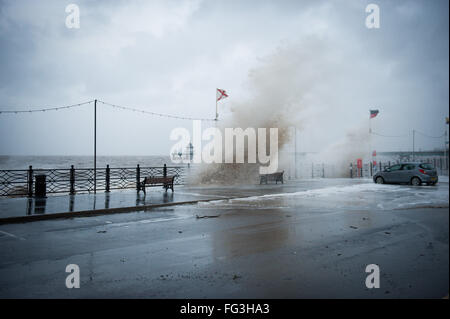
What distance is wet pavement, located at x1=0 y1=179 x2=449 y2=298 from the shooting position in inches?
183

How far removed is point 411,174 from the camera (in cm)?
2281

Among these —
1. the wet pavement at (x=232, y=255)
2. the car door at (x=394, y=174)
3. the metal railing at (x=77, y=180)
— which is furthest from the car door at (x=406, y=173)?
the metal railing at (x=77, y=180)

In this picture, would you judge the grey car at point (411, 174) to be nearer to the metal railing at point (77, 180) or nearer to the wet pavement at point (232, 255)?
the wet pavement at point (232, 255)

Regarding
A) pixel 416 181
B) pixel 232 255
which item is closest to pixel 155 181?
Result: pixel 232 255

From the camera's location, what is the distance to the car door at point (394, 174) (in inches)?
936

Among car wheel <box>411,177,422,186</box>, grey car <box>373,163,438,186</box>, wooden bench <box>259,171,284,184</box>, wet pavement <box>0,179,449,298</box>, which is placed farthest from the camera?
wooden bench <box>259,171,284,184</box>

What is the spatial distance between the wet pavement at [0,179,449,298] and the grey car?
12778mm

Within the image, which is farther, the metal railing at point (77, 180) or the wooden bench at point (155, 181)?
the wooden bench at point (155, 181)

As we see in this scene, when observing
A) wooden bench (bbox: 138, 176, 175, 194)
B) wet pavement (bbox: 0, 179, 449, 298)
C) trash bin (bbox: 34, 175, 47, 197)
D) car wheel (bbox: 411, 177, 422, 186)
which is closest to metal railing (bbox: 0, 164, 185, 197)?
trash bin (bbox: 34, 175, 47, 197)

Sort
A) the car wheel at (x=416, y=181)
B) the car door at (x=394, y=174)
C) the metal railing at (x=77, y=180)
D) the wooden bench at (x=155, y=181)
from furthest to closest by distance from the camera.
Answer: the car door at (x=394, y=174)
the car wheel at (x=416, y=181)
the wooden bench at (x=155, y=181)
the metal railing at (x=77, y=180)

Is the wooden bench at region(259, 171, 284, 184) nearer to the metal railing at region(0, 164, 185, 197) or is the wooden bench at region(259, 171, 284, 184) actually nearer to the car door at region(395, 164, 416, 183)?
the metal railing at region(0, 164, 185, 197)

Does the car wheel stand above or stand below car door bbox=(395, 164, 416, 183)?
below

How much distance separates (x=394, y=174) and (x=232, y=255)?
69.1 feet

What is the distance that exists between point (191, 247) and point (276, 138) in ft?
102
